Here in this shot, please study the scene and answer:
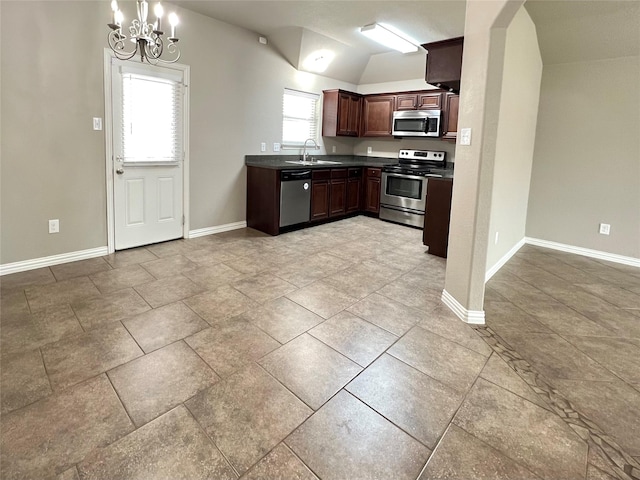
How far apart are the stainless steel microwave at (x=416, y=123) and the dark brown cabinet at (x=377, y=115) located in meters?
0.21

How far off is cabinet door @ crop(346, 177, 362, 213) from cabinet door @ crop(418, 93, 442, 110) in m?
1.55

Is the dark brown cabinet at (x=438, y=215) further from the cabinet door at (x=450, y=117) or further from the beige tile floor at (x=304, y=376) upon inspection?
the cabinet door at (x=450, y=117)

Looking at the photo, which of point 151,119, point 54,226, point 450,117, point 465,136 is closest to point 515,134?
point 465,136

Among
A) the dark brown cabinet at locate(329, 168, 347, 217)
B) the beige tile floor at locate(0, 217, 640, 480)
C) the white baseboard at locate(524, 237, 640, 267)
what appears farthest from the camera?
the dark brown cabinet at locate(329, 168, 347, 217)

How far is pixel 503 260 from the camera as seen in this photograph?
4289 millimetres

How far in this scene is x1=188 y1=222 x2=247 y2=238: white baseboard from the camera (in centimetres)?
489

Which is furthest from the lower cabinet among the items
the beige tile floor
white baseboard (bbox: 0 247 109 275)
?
white baseboard (bbox: 0 247 109 275)

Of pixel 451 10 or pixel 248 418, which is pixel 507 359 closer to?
pixel 248 418

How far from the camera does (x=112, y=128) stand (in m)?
3.85

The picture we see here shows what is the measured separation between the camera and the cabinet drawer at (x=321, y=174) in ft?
18.0

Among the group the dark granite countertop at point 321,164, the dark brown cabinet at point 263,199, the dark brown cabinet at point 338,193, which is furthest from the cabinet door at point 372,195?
the dark brown cabinet at point 263,199

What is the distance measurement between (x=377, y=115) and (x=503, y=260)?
356cm

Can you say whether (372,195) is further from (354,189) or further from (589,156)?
(589,156)

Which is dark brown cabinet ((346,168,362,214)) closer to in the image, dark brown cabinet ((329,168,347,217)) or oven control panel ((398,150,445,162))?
dark brown cabinet ((329,168,347,217))
